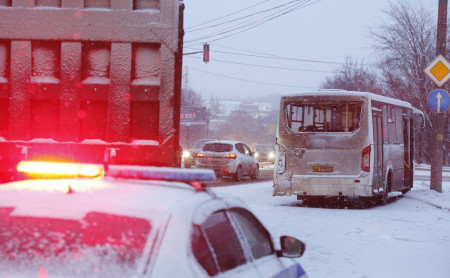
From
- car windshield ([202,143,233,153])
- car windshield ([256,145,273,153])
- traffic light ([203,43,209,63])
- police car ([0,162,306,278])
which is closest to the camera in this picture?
police car ([0,162,306,278])

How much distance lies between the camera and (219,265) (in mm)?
3465

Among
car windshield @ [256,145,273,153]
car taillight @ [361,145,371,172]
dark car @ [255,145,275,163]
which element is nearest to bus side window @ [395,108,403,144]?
car taillight @ [361,145,371,172]

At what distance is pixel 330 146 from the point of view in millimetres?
Answer: 17281

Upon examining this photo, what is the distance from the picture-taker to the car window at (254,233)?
4.07 meters

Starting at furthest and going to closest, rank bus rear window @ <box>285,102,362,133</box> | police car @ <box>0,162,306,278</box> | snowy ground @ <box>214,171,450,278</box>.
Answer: bus rear window @ <box>285,102,362,133</box>, snowy ground @ <box>214,171,450,278</box>, police car @ <box>0,162,306,278</box>

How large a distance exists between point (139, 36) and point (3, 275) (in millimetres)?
4714

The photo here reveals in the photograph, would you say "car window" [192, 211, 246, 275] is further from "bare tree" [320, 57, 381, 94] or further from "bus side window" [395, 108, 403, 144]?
"bare tree" [320, 57, 381, 94]

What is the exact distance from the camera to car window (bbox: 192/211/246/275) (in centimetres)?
334

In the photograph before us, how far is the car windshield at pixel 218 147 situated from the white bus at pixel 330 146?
35.4ft

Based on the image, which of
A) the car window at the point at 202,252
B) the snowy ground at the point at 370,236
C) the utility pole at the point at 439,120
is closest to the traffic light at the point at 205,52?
the utility pole at the point at 439,120

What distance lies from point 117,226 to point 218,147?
84.3ft

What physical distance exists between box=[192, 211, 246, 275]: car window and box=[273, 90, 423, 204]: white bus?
1333 centimetres

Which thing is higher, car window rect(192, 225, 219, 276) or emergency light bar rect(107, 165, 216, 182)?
emergency light bar rect(107, 165, 216, 182)

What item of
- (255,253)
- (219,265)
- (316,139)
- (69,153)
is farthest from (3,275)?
(316,139)
